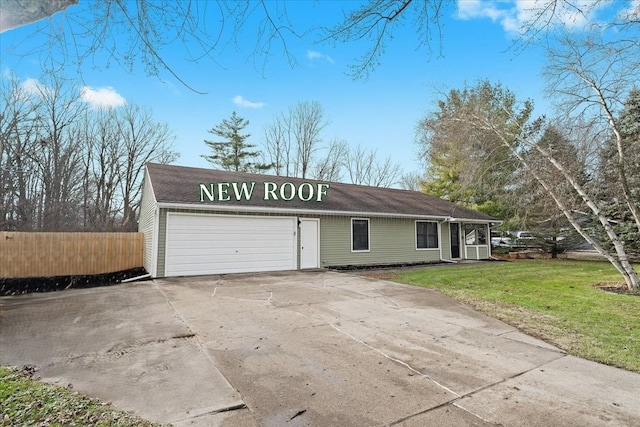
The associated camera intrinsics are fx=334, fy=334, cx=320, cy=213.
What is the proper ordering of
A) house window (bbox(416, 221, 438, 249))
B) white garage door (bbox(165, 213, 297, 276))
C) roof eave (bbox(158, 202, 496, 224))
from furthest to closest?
house window (bbox(416, 221, 438, 249)), white garage door (bbox(165, 213, 297, 276)), roof eave (bbox(158, 202, 496, 224))

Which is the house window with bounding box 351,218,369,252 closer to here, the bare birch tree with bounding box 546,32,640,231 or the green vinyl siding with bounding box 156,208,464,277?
the green vinyl siding with bounding box 156,208,464,277

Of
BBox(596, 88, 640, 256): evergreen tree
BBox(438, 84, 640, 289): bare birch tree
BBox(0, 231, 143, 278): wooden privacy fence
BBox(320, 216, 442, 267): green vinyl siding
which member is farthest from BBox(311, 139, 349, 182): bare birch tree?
BBox(596, 88, 640, 256): evergreen tree

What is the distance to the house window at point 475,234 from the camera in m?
17.9

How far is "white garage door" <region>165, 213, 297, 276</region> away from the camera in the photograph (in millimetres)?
10211

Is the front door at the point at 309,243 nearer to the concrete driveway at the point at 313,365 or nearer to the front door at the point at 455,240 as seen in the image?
the concrete driveway at the point at 313,365

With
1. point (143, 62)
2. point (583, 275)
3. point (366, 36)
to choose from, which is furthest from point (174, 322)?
point (583, 275)

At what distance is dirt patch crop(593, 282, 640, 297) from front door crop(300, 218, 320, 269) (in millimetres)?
8470

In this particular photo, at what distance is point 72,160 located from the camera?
64.5ft

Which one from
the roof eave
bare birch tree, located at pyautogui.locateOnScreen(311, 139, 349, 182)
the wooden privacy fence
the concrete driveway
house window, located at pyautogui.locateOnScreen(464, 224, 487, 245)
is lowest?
the concrete driveway

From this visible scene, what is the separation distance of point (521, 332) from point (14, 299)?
34.0 ft

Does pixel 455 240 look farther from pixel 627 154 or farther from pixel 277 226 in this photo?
→ pixel 277 226

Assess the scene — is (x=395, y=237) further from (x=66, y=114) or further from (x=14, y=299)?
(x=66, y=114)

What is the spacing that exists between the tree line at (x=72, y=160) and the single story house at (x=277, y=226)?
625cm

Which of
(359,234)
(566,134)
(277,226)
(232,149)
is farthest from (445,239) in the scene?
(232,149)
